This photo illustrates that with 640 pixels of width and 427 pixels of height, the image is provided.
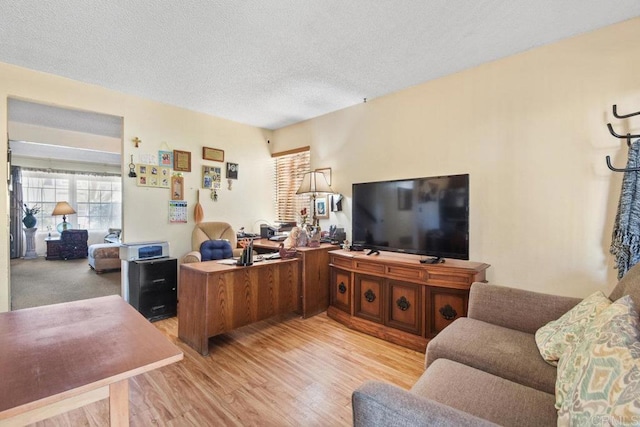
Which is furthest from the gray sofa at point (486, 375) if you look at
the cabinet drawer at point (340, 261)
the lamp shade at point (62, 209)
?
the lamp shade at point (62, 209)

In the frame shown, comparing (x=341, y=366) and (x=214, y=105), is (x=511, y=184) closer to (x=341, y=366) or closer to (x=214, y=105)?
(x=341, y=366)

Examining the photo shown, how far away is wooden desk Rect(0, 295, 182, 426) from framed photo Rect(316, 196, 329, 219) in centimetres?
287

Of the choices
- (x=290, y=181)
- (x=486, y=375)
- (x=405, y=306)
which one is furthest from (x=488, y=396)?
(x=290, y=181)

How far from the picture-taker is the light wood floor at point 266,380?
169cm

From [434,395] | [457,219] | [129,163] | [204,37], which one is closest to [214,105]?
[129,163]

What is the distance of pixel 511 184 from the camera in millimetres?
2508

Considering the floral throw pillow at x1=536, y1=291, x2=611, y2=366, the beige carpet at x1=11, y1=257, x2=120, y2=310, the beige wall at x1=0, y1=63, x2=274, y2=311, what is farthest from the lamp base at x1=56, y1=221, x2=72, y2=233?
the floral throw pillow at x1=536, y1=291, x2=611, y2=366

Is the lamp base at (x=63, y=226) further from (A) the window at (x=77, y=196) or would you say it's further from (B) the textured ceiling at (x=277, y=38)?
(B) the textured ceiling at (x=277, y=38)

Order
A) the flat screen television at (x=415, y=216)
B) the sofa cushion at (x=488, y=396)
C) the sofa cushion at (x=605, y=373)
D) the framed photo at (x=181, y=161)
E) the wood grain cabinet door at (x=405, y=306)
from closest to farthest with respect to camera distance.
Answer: the sofa cushion at (x=605, y=373) → the sofa cushion at (x=488, y=396) → the flat screen television at (x=415, y=216) → the wood grain cabinet door at (x=405, y=306) → the framed photo at (x=181, y=161)

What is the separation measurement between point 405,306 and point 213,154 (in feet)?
10.7

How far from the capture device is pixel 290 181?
4.62m

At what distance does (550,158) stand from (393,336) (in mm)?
2031

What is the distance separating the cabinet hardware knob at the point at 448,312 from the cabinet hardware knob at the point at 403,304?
0.29 meters

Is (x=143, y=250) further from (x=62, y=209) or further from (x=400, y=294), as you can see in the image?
(x=62, y=209)
